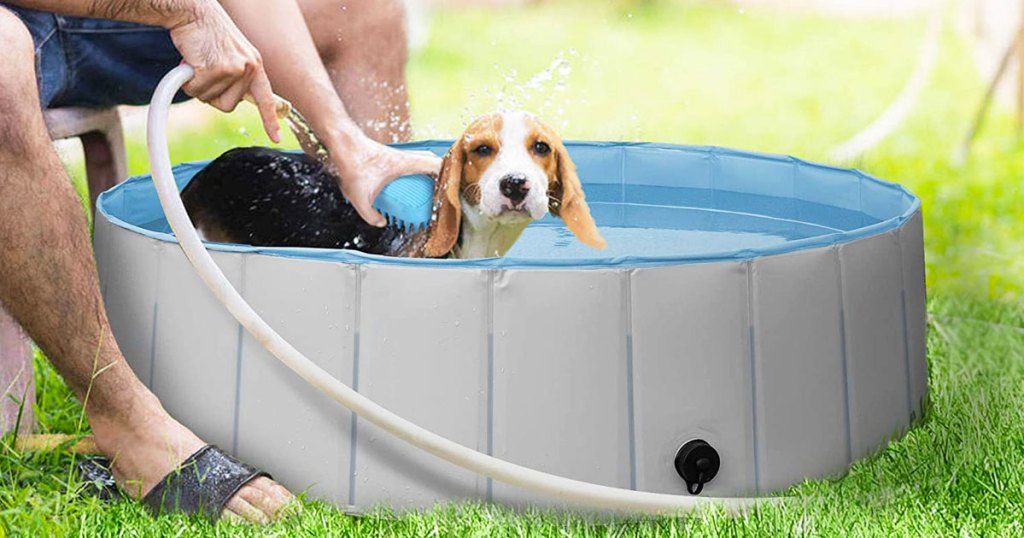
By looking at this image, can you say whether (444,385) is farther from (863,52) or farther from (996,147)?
(863,52)

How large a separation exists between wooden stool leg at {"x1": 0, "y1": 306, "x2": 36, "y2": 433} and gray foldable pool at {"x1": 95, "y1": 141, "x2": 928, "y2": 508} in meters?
0.28

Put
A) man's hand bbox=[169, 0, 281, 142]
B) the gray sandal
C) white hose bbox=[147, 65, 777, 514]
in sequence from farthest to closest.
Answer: man's hand bbox=[169, 0, 281, 142] → the gray sandal → white hose bbox=[147, 65, 777, 514]

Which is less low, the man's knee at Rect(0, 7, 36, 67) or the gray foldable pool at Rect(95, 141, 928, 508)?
the man's knee at Rect(0, 7, 36, 67)

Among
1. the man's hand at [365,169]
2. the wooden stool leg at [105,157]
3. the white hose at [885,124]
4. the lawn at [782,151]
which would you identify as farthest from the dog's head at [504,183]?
the white hose at [885,124]

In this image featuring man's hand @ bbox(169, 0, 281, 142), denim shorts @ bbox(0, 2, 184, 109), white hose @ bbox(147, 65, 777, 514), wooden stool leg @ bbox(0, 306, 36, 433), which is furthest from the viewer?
denim shorts @ bbox(0, 2, 184, 109)

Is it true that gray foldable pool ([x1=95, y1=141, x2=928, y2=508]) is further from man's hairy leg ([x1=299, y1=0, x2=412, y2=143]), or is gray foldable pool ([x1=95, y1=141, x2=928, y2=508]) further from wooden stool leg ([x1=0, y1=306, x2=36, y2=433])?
man's hairy leg ([x1=299, y1=0, x2=412, y2=143])

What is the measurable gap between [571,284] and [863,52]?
6.87m

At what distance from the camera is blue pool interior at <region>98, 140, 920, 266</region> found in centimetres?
310

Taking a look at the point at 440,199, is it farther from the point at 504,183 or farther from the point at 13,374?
the point at 13,374

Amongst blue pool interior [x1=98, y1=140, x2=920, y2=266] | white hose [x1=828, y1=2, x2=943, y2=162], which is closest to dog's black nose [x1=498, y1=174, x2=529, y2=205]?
blue pool interior [x1=98, y1=140, x2=920, y2=266]

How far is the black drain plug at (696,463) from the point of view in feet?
7.48

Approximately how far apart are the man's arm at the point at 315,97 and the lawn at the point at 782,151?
0.55 m

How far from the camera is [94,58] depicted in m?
2.85

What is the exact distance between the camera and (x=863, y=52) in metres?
8.64
